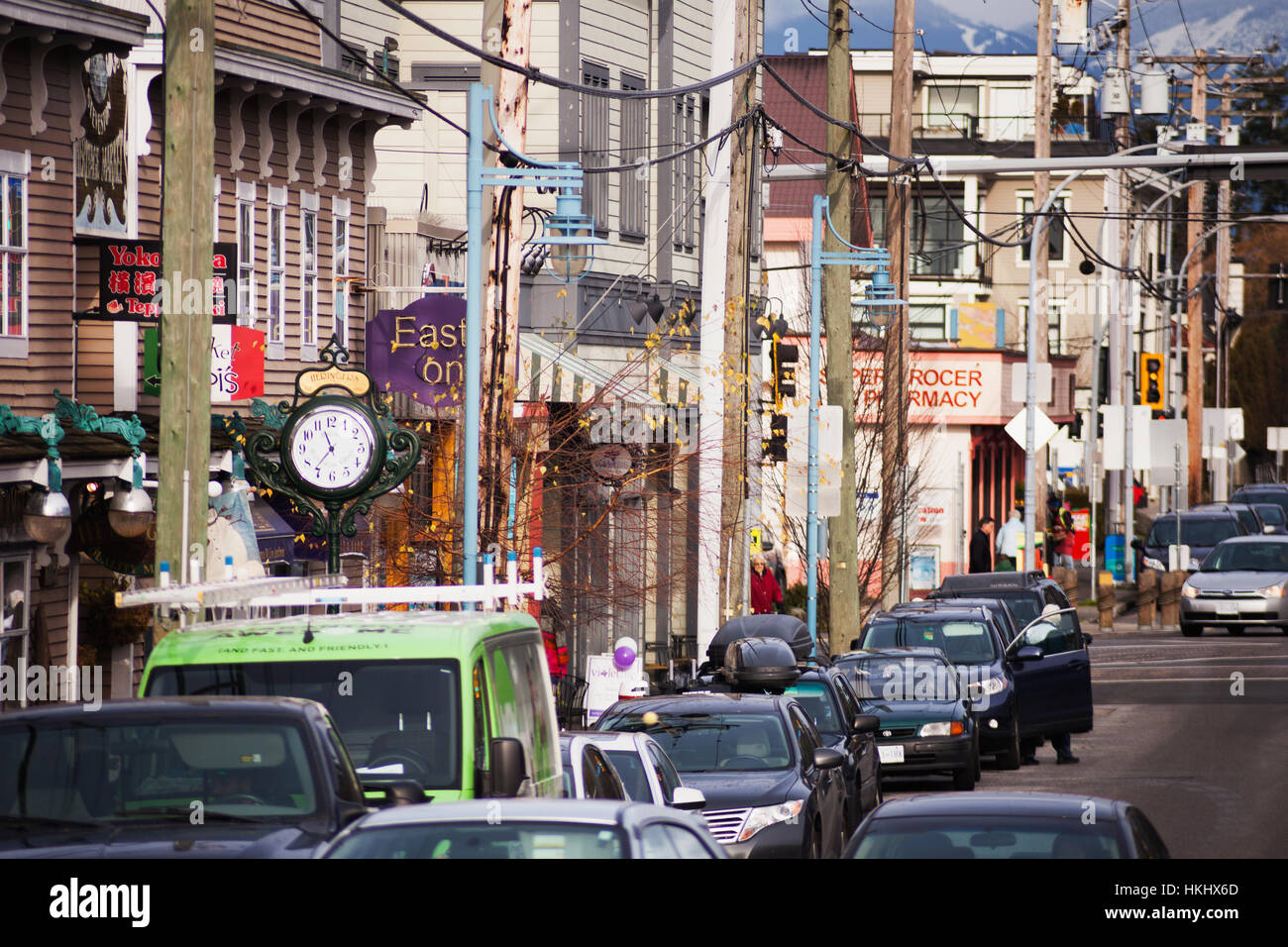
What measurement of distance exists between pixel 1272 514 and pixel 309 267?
41.8m

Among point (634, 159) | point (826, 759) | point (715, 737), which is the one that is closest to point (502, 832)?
point (826, 759)

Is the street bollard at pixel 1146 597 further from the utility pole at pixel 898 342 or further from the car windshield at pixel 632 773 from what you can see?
the car windshield at pixel 632 773

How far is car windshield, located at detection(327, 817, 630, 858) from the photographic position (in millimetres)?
7477

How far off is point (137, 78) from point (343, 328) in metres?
5.18

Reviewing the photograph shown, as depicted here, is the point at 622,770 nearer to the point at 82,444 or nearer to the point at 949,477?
the point at 82,444

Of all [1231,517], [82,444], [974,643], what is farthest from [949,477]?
[82,444]

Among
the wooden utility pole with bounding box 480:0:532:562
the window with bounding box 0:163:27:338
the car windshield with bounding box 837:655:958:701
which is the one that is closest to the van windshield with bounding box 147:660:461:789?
the wooden utility pole with bounding box 480:0:532:562

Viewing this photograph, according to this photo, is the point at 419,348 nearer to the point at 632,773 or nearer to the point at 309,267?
the point at 309,267

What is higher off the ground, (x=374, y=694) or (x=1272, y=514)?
(x=374, y=694)

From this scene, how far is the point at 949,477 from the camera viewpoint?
50938 mm

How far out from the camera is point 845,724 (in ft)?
61.4

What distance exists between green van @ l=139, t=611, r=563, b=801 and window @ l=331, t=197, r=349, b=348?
14.6 meters

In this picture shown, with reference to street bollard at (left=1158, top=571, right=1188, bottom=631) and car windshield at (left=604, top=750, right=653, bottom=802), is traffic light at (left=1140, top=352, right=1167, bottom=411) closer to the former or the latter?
street bollard at (left=1158, top=571, right=1188, bottom=631)

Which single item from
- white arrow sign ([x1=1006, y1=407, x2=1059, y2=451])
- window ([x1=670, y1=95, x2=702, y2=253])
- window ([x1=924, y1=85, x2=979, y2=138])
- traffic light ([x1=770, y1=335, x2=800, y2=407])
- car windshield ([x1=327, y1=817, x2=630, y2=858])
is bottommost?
car windshield ([x1=327, y1=817, x2=630, y2=858])
